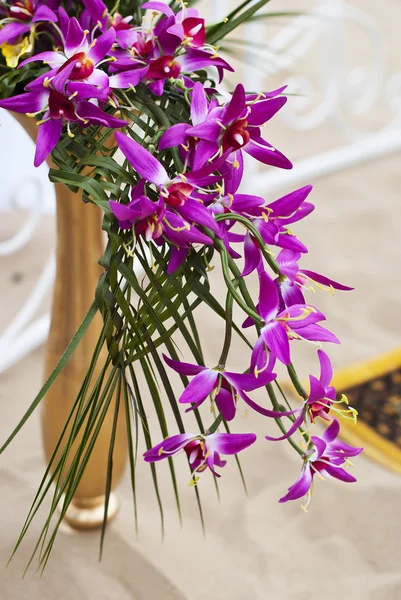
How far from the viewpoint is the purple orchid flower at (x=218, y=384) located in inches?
19.1

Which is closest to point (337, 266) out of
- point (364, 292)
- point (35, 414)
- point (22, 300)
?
point (364, 292)

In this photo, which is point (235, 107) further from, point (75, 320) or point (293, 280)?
point (75, 320)

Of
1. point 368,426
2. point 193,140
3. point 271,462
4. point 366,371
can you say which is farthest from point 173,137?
point 366,371

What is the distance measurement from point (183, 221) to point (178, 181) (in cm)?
3

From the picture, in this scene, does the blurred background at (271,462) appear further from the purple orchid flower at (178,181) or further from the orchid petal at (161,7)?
the purple orchid flower at (178,181)

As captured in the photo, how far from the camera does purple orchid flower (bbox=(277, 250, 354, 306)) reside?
52cm

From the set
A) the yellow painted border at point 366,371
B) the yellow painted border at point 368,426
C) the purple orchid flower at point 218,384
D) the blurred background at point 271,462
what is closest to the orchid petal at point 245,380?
the purple orchid flower at point 218,384

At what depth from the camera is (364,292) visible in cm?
163

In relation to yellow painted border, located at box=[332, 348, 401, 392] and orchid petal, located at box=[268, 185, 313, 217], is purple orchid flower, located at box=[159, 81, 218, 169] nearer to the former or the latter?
orchid petal, located at box=[268, 185, 313, 217]

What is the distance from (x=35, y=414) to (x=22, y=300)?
355mm

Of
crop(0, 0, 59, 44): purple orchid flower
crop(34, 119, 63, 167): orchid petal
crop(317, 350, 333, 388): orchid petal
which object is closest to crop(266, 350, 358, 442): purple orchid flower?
crop(317, 350, 333, 388): orchid petal

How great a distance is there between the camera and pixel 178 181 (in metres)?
0.48

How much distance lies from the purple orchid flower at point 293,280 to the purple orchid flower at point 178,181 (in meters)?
0.07

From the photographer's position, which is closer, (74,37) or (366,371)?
(74,37)
